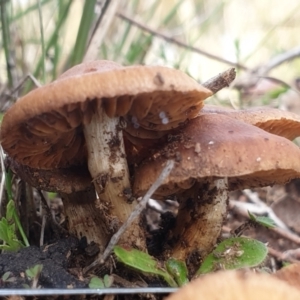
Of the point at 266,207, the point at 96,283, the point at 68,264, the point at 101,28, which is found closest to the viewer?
the point at 96,283

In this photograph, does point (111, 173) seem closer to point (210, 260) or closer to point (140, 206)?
point (140, 206)

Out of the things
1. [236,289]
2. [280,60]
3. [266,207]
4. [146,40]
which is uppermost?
[146,40]

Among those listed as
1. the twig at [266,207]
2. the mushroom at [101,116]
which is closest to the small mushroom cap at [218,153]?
the mushroom at [101,116]

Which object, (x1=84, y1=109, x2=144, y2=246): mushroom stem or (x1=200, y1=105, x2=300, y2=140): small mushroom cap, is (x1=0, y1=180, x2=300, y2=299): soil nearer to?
(x1=84, y1=109, x2=144, y2=246): mushroom stem

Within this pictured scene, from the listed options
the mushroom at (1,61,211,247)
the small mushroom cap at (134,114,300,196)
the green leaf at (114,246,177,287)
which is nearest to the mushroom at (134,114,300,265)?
the small mushroom cap at (134,114,300,196)

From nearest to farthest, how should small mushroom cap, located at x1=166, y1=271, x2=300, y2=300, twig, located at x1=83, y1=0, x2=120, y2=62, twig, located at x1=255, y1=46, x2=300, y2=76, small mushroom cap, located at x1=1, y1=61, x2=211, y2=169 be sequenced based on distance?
small mushroom cap, located at x1=166, y1=271, x2=300, y2=300 → small mushroom cap, located at x1=1, y1=61, x2=211, y2=169 → twig, located at x1=83, y1=0, x2=120, y2=62 → twig, located at x1=255, y1=46, x2=300, y2=76

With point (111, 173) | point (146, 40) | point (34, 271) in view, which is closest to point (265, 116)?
point (111, 173)
